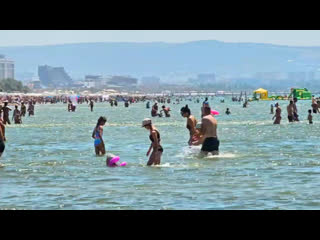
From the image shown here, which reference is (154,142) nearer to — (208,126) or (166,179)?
(166,179)

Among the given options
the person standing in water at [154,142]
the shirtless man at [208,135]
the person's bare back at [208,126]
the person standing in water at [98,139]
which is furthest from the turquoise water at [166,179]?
the person's bare back at [208,126]

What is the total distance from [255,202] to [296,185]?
303 cm

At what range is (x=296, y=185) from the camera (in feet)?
58.3

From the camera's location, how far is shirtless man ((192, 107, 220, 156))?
2180cm

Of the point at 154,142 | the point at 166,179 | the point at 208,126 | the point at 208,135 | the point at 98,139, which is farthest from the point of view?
the point at 98,139

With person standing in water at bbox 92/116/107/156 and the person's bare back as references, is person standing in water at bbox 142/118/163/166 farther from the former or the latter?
person standing in water at bbox 92/116/107/156

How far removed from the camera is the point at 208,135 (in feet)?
72.2

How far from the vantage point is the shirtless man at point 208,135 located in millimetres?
21797

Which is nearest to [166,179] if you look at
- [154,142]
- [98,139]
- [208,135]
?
[154,142]

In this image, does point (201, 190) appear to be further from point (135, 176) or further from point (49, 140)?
point (49, 140)

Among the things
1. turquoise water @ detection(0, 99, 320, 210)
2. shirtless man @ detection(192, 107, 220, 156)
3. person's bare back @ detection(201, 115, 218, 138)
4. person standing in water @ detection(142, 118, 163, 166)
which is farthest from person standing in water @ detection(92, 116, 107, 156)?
person's bare back @ detection(201, 115, 218, 138)

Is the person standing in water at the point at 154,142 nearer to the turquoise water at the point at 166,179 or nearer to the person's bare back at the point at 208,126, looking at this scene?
the turquoise water at the point at 166,179
